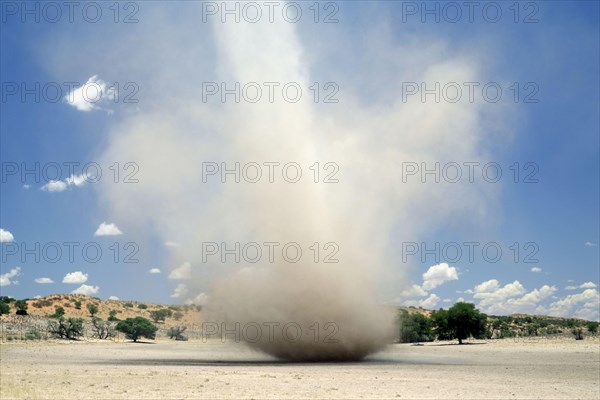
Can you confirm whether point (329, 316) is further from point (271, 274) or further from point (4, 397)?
point (4, 397)

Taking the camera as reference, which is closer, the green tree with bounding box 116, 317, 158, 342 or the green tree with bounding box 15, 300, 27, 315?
the green tree with bounding box 116, 317, 158, 342

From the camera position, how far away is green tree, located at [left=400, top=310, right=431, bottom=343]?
372 feet

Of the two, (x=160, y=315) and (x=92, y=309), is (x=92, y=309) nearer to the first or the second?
(x=92, y=309)

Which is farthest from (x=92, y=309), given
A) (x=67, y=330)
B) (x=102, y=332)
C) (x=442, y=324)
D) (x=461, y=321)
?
(x=461, y=321)

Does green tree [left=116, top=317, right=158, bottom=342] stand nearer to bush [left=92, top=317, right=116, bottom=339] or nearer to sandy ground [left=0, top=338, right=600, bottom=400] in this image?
bush [left=92, top=317, right=116, bottom=339]

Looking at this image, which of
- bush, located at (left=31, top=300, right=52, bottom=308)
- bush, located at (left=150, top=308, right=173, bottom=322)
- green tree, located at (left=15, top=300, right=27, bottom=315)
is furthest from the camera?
bush, located at (left=150, top=308, right=173, bottom=322)

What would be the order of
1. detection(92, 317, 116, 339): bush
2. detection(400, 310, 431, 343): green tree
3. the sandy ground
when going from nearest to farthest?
the sandy ground → detection(92, 317, 116, 339): bush → detection(400, 310, 431, 343): green tree

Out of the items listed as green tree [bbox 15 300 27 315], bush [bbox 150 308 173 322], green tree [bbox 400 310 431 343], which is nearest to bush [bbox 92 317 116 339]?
green tree [bbox 15 300 27 315]

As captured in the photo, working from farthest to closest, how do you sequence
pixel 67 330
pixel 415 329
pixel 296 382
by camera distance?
pixel 415 329, pixel 67 330, pixel 296 382

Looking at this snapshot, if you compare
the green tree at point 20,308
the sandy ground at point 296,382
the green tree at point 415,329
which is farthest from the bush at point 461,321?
the green tree at point 20,308

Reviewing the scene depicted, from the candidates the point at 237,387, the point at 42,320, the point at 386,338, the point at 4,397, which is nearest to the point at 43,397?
the point at 4,397

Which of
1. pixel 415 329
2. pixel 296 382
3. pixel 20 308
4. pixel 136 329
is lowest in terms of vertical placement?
pixel 296 382

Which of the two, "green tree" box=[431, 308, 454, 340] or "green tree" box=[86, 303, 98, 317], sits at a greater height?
"green tree" box=[86, 303, 98, 317]

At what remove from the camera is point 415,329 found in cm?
11575
